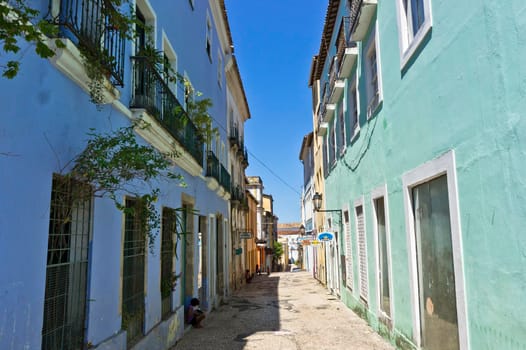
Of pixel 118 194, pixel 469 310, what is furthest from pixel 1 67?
pixel 469 310

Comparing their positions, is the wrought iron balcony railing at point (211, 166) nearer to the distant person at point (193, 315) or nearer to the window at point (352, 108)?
the distant person at point (193, 315)

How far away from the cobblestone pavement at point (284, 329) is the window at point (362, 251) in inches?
29.1

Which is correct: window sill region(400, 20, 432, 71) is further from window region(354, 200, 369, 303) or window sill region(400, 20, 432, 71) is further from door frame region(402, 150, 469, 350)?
window region(354, 200, 369, 303)

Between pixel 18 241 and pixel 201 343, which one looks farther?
pixel 201 343

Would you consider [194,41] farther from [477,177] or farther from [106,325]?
[477,177]

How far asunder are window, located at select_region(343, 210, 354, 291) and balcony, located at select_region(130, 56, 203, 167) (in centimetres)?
561

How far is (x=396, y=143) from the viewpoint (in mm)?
6926

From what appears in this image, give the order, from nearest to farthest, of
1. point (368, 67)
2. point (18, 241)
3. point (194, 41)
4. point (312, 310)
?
point (18, 241) < point (368, 67) < point (194, 41) < point (312, 310)

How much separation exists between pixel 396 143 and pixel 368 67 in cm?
277

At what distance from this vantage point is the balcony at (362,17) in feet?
26.3

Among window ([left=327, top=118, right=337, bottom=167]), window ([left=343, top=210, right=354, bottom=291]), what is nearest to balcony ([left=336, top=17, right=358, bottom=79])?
window ([left=327, top=118, right=337, bottom=167])

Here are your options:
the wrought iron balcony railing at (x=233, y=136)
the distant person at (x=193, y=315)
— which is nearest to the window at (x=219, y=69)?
the wrought iron balcony railing at (x=233, y=136)

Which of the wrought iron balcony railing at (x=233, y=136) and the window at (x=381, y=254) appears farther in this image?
the wrought iron balcony railing at (x=233, y=136)

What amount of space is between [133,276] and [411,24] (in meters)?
5.56
